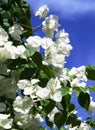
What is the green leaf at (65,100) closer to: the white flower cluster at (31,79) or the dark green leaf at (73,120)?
the white flower cluster at (31,79)

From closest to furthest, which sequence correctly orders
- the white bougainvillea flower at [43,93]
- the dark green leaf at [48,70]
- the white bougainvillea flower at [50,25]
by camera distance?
the white bougainvillea flower at [43,93] < the dark green leaf at [48,70] < the white bougainvillea flower at [50,25]

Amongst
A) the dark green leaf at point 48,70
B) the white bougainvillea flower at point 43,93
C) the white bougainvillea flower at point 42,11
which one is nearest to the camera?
the white bougainvillea flower at point 43,93

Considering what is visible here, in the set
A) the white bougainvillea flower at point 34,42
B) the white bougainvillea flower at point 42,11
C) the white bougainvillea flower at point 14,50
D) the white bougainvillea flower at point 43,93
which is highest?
the white bougainvillea flower at point 42,11

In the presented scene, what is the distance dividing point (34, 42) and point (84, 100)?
420 millimetres

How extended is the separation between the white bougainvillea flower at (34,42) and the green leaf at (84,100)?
36cm

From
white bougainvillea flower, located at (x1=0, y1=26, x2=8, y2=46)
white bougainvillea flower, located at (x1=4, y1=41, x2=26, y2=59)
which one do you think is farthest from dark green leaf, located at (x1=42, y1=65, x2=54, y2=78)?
white bougainvillea flower, located at (x1=0, y1=26, x2=8, y2=46)

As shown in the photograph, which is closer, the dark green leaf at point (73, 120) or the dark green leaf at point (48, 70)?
the dark green leaf at point (48, 70)

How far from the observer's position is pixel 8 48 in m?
2.26

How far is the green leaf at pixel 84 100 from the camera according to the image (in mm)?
2418

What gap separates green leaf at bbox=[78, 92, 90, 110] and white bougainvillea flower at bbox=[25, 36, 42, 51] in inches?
14.3

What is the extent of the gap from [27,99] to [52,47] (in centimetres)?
30

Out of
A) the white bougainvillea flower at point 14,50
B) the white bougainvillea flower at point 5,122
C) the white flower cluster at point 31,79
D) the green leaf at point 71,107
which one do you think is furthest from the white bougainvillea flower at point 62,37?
the white bougainvillea flower at point 5,122

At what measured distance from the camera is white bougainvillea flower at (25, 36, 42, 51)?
2322 millimetres

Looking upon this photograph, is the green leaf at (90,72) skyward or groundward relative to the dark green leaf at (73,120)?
skyward
